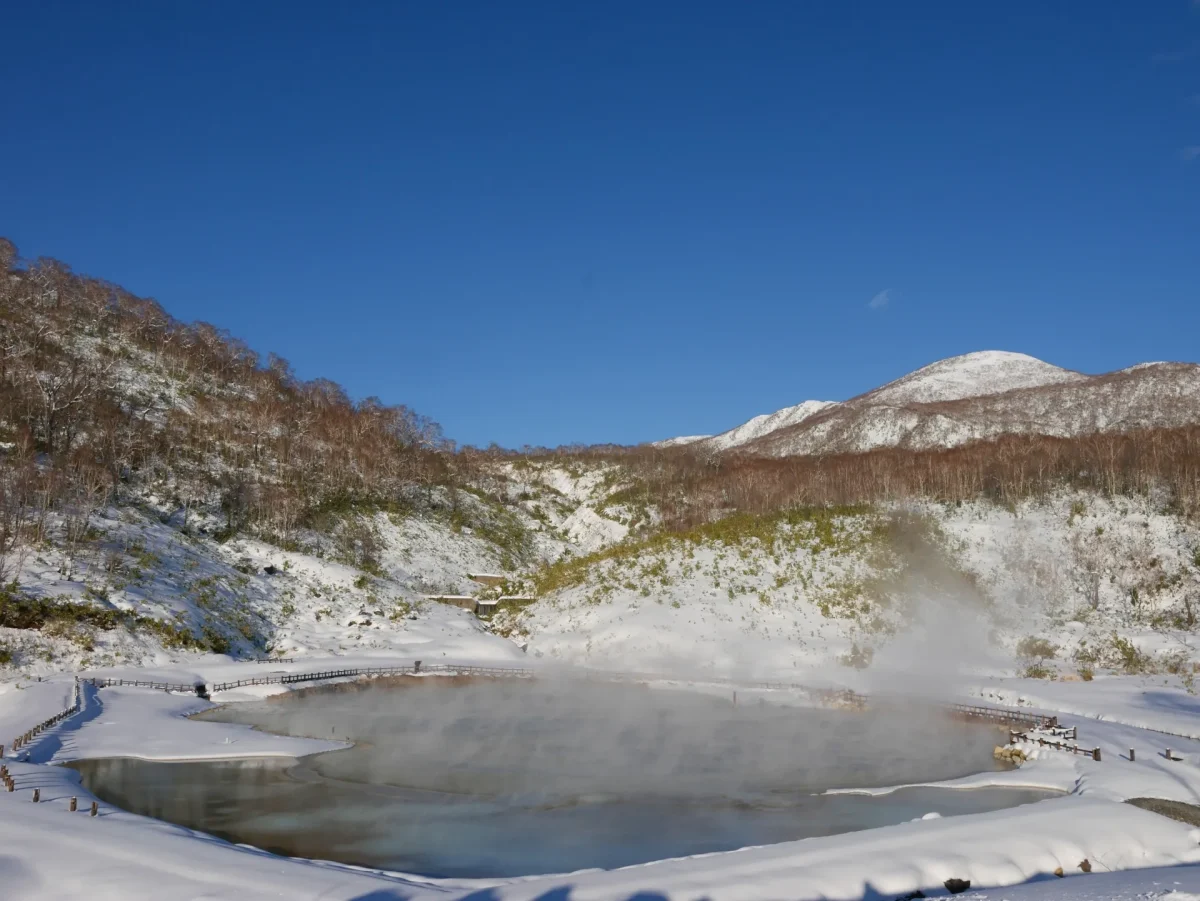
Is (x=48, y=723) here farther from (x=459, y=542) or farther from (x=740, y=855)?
(x=459, y=542)

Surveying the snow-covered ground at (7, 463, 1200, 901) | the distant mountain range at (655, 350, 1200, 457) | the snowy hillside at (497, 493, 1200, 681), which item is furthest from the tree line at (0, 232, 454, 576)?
the distant mountain range at (655, 350, 1200, 457)

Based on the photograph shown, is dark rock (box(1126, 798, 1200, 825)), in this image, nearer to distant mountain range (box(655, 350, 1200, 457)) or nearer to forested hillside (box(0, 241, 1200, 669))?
forested hillside (box(0, 241, 1200, 669))

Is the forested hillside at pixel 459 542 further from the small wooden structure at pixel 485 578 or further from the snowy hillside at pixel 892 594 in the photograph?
the small wooden structure at pixel 485 578

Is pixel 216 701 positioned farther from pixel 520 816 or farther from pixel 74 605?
pixel 520 816

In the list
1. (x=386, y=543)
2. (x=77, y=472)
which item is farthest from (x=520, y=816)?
(x=386, y=543)

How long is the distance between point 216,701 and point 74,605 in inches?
469

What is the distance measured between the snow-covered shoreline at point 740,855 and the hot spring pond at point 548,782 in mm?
1145

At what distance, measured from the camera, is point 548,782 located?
867 inches

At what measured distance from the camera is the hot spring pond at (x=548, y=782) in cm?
1697

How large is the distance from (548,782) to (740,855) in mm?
7715

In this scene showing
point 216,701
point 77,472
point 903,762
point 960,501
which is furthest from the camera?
point 960,501

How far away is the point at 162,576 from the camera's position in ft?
159

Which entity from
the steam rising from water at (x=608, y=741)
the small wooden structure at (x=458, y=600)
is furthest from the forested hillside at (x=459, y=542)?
the steam rising from water at (x=608, y=741)

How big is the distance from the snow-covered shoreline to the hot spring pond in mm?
1145
